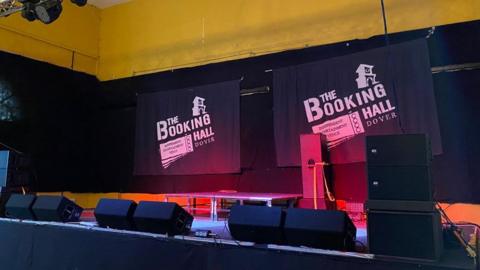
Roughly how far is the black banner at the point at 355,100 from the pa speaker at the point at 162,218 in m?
2.27

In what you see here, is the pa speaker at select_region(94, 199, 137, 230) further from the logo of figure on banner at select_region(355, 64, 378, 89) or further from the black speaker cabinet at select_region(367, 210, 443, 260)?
the logo of figure on banner at select_region(355, 64, 378, 89)

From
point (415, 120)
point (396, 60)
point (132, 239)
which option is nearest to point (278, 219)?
point (132, 239)

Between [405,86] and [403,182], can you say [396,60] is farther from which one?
[403,182]

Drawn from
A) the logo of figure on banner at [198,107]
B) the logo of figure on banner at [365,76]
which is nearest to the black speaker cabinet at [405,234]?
the logo of figure on banner at [365,76]

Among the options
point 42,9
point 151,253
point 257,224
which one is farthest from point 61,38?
point 257,224

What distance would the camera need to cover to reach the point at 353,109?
4.71 m

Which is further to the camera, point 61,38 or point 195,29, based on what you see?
point 61,38

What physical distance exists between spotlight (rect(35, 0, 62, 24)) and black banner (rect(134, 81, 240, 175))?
2.20 meters

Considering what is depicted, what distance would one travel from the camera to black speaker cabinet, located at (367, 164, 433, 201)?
2121mm

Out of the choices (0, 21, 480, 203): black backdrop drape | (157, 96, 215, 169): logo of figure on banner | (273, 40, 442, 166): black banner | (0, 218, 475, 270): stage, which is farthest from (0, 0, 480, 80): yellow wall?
(0, 218, 475, 270): stage

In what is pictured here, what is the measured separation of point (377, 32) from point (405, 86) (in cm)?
87

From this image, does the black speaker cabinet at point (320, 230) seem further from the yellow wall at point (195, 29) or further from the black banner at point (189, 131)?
the yellow wall at point (195, 29)

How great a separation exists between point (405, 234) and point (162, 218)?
67.1 inches

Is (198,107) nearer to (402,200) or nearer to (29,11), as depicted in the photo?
(29,11)
